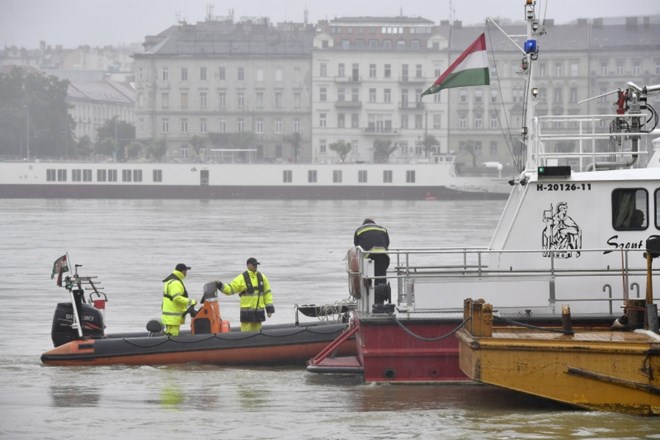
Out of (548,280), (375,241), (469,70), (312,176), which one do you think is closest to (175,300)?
(375,241)

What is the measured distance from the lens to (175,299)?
18109mm

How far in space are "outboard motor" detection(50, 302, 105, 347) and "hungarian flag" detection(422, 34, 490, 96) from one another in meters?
5.49

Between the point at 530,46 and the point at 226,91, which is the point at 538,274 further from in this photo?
the point at 226,91

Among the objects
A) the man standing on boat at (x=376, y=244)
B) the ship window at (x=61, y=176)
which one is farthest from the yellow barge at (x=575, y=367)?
the ship window at (x=61, y=176)

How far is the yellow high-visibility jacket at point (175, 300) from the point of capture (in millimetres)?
18094

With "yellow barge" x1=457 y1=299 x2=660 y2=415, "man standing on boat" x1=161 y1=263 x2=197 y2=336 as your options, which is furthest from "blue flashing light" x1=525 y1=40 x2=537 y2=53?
"man standing on boat" x1=161 y1=263 x2=197 y2=336

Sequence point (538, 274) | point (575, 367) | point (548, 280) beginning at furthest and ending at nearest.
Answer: point (538, 274)
point (548, 280)
point (575, 367)

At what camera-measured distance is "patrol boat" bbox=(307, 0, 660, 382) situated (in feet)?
51.3

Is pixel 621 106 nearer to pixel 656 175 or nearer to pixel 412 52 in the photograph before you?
Result: pixel 656 175

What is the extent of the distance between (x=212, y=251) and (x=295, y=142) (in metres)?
93.3

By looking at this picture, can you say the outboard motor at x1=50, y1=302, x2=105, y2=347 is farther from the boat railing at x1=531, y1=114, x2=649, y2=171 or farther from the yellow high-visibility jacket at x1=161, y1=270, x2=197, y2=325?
the boat railing at x1=531, y1=114, x2=649, y2=171

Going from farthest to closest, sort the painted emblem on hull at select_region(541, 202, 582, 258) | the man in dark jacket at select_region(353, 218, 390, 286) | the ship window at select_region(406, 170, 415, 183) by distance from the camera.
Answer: the ship window at select_region(406, 170, 415, 183), the man in dark jacket at select_region(353, 218, 390, 286), the painted emblem on hull at select_region(541, 202, 582, 258)

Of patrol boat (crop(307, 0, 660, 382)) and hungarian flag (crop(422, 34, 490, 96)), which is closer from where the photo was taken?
patrol boat (crop(307, 0, 660, 382))

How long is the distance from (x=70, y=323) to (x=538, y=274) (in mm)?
6519
